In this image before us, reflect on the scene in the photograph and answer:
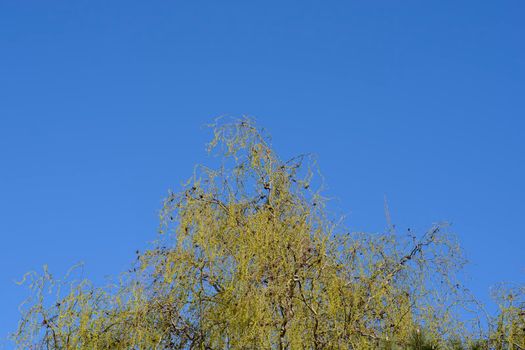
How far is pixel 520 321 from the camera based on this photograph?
676 cm

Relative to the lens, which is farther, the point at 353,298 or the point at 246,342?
the point at 353,298

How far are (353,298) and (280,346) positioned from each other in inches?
29.6

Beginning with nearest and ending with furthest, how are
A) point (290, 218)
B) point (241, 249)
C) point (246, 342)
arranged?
point (246, 342) < point (241, 249) < point (290, 218)

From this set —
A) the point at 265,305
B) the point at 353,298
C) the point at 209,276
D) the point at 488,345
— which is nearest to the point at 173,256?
the point at 209,276

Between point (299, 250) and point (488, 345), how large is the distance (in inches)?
72.5

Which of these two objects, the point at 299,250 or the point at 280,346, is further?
the point at 299,250

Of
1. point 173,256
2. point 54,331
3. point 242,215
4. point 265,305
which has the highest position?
point 242,215

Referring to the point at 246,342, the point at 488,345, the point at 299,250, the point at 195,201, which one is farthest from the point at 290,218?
the point at 488,345

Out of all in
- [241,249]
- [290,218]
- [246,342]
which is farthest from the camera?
[290,218]

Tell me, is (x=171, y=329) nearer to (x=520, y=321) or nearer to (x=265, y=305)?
(x=265, y=305)

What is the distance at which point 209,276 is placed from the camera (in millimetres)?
6328

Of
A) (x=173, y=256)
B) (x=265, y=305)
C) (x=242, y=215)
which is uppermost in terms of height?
(x=242, y=215)

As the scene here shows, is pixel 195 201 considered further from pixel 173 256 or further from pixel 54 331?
pixel 54 331

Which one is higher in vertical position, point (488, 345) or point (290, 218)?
point (290, 218)
